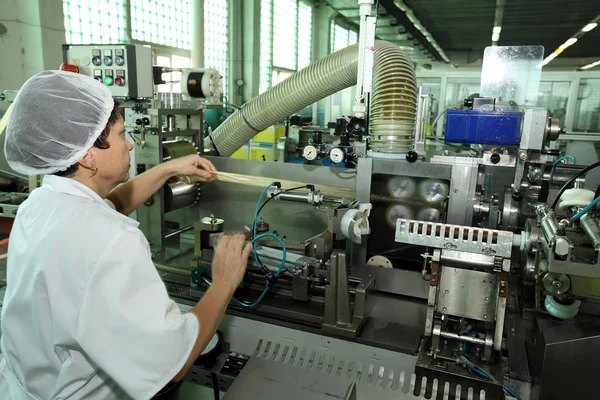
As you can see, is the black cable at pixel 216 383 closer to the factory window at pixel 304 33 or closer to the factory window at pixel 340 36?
the factory window at pixel 304 33

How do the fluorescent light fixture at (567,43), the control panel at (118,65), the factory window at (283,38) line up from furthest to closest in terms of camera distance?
the fluorescent light fixture at (567,43) → the factory window at (283,38) → the control panel at (118,65)

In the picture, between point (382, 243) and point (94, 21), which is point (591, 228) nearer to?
point (382, 243)

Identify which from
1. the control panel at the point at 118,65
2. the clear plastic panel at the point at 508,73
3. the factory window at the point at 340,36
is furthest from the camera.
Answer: the factory window at the point at 340,36

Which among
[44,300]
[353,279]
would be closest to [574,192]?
[353,279]

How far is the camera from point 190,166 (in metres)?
1.47

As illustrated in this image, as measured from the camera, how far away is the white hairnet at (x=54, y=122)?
0.82 m

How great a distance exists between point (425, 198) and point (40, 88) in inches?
→ 56.2

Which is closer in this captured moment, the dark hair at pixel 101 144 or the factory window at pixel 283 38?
the dark hair at pixel 101 144

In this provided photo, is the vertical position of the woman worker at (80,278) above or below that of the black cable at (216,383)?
above

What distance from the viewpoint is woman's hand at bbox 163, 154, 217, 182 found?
146cm

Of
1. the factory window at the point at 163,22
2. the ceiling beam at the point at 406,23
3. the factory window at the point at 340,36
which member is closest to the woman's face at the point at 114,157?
the factory window at the point at 163,22

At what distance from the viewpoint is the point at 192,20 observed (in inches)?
192

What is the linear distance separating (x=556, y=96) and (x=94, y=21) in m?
5.05

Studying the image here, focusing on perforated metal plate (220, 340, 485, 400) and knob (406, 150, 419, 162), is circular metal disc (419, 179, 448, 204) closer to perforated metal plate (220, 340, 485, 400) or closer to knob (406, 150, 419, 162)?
knob (406, 150, 419, 162)
